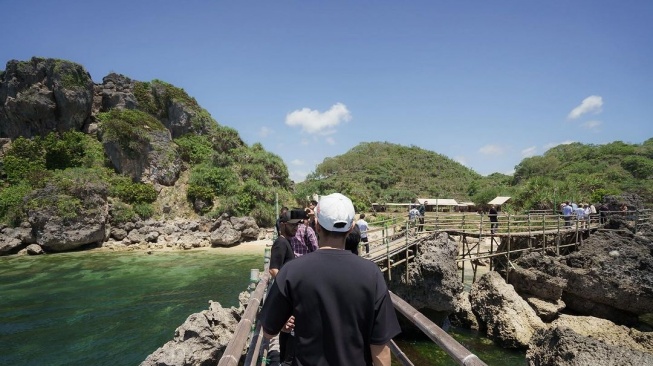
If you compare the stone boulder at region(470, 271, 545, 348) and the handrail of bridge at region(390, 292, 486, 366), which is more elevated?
the handrail of bridge at region(390, 292, 486, 366)

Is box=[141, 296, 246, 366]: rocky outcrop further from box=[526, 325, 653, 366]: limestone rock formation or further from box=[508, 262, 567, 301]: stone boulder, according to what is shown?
box=[508, 262, 567, 301]: stone boulder

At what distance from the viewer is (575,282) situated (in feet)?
44.7

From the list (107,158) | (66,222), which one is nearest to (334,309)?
(66,222)

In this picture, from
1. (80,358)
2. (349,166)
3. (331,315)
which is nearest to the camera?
(331,315)

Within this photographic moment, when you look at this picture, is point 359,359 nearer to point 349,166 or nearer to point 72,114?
point 72,114

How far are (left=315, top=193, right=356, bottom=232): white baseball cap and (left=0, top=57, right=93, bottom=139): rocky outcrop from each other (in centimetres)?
4012

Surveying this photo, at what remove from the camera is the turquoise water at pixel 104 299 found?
424 inches

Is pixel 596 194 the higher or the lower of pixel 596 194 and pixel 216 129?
the lower

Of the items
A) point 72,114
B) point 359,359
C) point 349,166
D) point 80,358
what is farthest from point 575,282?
point 349,166

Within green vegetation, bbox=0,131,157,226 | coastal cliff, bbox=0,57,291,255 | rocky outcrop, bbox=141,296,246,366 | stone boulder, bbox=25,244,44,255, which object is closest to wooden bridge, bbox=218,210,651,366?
rocky outcrop, bbox=141,296,246,366

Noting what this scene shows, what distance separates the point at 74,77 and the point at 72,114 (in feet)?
11.5

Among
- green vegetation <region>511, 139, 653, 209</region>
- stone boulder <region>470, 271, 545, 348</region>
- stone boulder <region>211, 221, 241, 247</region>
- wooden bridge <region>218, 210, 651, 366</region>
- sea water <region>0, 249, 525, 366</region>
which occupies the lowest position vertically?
sea water <region>0, 249, 525, 366</region>

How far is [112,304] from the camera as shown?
48.5 feet

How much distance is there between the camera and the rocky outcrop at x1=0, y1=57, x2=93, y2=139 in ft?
107
